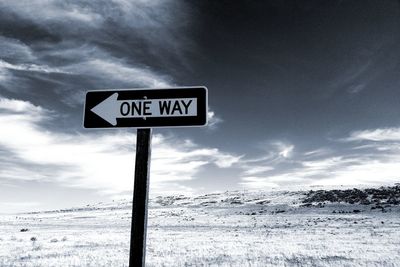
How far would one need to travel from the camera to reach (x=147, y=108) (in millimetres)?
3348

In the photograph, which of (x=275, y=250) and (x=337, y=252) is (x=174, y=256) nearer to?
(x=275, y=250)

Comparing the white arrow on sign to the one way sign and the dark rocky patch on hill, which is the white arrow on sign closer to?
the one way sign

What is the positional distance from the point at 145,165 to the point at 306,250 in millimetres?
10990

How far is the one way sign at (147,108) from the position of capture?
3.29 meters

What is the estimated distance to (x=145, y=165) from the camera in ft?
10.5

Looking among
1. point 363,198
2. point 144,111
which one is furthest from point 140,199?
point 363,198

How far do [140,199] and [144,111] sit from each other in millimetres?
809

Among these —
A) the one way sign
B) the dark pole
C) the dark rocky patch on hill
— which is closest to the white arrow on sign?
the one way sign

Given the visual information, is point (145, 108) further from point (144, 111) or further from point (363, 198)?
point (363, 198)

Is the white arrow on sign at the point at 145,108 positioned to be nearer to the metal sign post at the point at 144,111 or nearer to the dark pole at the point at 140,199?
the metal sign post at the point at 144,111

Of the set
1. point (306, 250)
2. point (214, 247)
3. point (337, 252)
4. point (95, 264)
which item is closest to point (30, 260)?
point (95, 264)

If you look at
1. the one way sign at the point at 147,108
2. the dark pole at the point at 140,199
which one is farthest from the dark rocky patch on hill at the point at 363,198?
the dark pole at the point at 140,199

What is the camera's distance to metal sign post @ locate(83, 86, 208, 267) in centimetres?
321

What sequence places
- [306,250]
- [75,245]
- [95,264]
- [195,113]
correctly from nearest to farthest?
[195,113] → [95,264] → [306,250] → [75,245]
